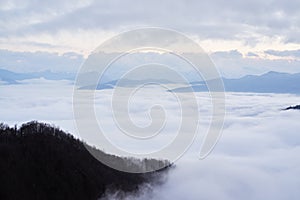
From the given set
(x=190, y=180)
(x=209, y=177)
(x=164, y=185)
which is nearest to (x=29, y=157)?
(x=164, y=185)

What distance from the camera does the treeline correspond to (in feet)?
282

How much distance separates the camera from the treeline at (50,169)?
282 ft

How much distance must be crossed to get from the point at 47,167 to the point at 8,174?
11631 millimetres

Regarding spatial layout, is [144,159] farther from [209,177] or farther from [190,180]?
[209,177]

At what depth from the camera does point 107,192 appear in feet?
323

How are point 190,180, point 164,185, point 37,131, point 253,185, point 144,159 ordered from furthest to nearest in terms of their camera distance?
point 253,185
point 190,180
point 144,159
point 164,185
point 37,131

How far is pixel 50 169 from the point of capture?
9431 cm

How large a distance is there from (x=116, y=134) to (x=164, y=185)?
52347mm

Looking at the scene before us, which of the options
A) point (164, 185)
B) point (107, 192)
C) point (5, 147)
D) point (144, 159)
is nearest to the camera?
point (5, 147)

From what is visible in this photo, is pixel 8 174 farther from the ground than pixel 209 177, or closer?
farther from the ground

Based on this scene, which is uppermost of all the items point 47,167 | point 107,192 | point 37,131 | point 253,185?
point 37,131

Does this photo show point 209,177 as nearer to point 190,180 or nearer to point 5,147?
point 190,180

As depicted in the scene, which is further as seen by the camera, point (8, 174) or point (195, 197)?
point (195, 197)

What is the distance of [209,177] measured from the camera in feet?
596
